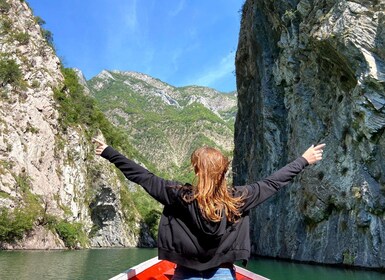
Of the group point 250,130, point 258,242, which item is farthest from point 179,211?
point 250,130

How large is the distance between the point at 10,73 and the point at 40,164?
9.80m

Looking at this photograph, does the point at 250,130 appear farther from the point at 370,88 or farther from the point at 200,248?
the point at 200,248

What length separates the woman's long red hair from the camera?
2.56 m

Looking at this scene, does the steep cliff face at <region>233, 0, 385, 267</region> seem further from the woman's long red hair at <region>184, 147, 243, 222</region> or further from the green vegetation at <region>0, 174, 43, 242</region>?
the green vegetation at <region>0, 174, 43, 242</region>

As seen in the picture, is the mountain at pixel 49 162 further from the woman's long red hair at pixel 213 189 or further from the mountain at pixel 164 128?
the mountain at pixel 164 128

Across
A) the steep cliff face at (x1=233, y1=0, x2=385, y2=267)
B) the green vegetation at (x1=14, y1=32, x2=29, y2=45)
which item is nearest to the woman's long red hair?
the steep cliff face at (x1=233, y1=0, x2=385, y2=267)

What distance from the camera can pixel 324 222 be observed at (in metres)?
24.5

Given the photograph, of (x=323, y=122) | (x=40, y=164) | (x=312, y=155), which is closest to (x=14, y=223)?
(x=40, y=164)

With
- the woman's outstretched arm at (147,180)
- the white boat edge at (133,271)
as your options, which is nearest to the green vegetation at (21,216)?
the white boat edge at (133,271)

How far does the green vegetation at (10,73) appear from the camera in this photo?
1725 inches

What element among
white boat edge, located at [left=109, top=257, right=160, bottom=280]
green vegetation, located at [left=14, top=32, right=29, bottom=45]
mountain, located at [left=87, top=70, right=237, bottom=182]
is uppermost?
mountain, located at [left=87, top=70, right=237, bottom=182]

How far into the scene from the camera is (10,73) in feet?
146

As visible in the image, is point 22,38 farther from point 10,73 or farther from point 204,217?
point 204,217

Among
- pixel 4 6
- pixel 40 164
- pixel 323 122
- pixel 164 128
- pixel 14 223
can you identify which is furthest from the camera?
pixel 164 128
